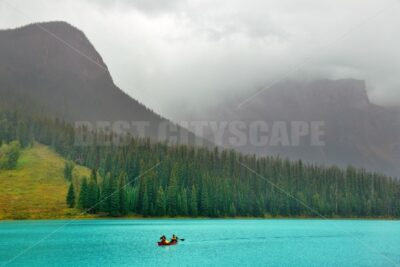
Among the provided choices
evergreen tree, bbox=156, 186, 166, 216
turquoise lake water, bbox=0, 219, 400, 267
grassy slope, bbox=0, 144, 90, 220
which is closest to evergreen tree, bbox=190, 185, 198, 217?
evergreen tree, bbox=156, 186, 166, 216

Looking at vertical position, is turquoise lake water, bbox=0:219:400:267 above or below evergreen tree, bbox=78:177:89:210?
below

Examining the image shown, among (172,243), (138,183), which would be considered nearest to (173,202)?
(138,183)

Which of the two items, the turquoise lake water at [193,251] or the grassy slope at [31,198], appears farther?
the grassy slope at [31,198]

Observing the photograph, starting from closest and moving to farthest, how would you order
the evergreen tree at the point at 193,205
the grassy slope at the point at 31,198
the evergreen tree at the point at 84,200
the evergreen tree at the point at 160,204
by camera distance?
the grassy slope at the point at 31,198 → the evergreen tree at the point at 84,200 → the evergreen tree at the point at 160,204 → the evergreen tree at the point at 193,205

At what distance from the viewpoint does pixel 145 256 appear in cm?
6556

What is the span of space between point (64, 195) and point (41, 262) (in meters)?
129

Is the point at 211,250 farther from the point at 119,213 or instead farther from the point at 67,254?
the point at 119,213

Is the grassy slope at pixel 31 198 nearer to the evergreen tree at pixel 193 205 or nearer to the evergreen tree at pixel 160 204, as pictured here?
the evergreen tree at pixel 160 204

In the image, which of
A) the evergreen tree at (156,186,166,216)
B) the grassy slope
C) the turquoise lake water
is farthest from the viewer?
the evergreen tree at (156,186,166,216)

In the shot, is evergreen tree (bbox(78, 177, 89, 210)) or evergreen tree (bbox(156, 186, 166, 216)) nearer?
evergreen tree (bbox(78, 177, 89, 210))

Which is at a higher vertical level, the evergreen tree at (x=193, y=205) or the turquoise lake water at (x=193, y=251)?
the evergreen tree at (x=193, y=205)

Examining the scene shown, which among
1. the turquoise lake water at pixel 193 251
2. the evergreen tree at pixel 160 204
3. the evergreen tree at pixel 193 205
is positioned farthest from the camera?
the evergreen tree at pixel 193 205

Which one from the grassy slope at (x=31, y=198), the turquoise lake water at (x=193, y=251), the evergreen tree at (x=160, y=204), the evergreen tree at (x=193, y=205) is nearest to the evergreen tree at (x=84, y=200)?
the grassy slope at (x=31, y=198)

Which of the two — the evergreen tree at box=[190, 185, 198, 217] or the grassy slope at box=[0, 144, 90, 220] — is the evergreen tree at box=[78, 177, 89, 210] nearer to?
the grassy slope at box=[0, 144, 90, 220]
